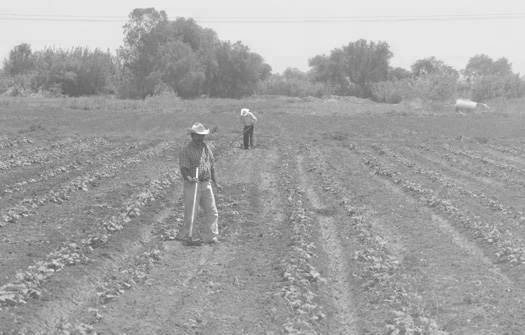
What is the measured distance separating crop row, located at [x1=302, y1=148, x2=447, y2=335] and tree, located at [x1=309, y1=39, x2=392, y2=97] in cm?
7771

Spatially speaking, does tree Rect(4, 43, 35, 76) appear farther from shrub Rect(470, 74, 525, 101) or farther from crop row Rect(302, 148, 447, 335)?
crop row Rect(302, 148, 447, 335)

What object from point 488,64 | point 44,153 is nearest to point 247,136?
point 44,153

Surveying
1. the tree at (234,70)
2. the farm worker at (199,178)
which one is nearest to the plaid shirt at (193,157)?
the farm worker at (199,178)

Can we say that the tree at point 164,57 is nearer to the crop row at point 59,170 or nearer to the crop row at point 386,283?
the crop row at point 59,170

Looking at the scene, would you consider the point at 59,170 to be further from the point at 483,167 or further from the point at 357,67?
the point at 357,67

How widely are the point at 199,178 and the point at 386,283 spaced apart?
3532mm

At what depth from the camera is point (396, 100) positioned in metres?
70.8

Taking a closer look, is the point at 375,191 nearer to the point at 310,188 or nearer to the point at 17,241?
the point at 310,188

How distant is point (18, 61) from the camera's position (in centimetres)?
9025

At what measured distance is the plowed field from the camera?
7.48 meters

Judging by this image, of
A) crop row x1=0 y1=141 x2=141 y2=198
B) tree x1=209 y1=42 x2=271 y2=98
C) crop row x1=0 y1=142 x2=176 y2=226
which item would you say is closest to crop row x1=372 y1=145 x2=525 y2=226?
crop row x1=0 y1=142 x2=176 y2=226

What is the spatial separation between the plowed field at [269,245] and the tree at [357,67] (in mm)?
65721

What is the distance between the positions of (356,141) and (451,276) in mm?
19719

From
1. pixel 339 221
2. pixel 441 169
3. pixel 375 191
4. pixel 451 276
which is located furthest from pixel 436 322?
pixel 441 169
